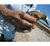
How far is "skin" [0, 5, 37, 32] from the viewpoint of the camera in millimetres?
1817

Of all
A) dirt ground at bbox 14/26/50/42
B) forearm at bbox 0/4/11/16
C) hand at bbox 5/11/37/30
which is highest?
forearm at bbox 0/4/11/16

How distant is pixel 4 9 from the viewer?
1.81 metres

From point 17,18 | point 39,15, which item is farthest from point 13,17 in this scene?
point 39,15

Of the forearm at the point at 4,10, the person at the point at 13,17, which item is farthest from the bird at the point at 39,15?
the forearm at the point at 4,10

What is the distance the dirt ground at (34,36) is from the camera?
183cm

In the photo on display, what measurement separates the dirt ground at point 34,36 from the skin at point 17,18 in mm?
73

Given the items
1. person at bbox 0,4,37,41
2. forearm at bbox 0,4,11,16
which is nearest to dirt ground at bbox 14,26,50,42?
person at bbox 0,4,37,41

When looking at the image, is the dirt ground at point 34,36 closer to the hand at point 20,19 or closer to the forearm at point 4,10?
the hand at point 20,19

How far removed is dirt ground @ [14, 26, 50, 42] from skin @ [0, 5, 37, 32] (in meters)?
0.07

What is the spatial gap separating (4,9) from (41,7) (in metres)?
0.47

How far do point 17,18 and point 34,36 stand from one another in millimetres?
314

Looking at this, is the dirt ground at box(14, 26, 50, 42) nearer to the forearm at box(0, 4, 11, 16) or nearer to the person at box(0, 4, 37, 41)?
Answer: the person at box(0, 4, 37, 41)

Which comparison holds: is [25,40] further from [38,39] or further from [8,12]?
[8,12]
